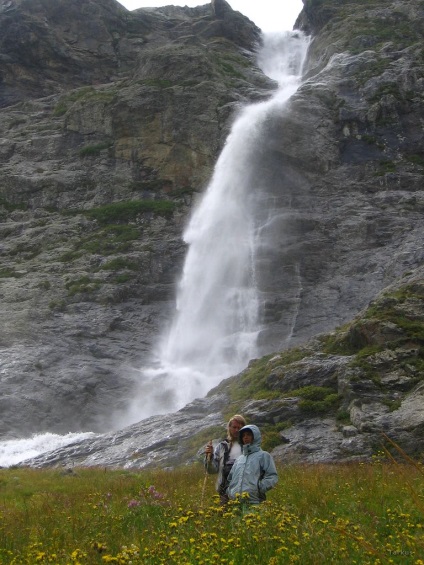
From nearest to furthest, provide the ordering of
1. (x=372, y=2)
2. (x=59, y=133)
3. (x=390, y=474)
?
1. (x=390, y=474)
2. (x=59, y=133)
3. (x=372, y=2)

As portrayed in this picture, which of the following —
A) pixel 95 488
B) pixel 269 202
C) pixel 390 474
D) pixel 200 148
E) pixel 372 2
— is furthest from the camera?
pixel 372 2

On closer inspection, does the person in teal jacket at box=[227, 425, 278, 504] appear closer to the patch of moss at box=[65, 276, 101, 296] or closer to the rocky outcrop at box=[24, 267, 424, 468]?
the rocky outcrop at box=[24, 267, 424, 468]

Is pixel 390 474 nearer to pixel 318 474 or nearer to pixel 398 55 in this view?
pixel 318 474

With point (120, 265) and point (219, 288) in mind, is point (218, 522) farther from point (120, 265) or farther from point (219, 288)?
point (120, 265)

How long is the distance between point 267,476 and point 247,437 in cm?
49

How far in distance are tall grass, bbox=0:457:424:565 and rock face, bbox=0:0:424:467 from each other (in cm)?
488

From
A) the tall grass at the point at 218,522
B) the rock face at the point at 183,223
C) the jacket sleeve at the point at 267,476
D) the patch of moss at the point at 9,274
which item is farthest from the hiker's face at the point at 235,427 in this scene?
the patch of moss at the point at 9,274

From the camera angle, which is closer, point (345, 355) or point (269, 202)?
point (345, 355)

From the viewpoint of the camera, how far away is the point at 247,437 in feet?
22.8

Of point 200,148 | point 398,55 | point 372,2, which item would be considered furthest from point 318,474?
point 372,2

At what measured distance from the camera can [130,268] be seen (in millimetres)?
38594

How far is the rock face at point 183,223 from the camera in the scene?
58.4ft

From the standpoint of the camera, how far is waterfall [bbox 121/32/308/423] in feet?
97.5

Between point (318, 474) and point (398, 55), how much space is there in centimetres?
4915
